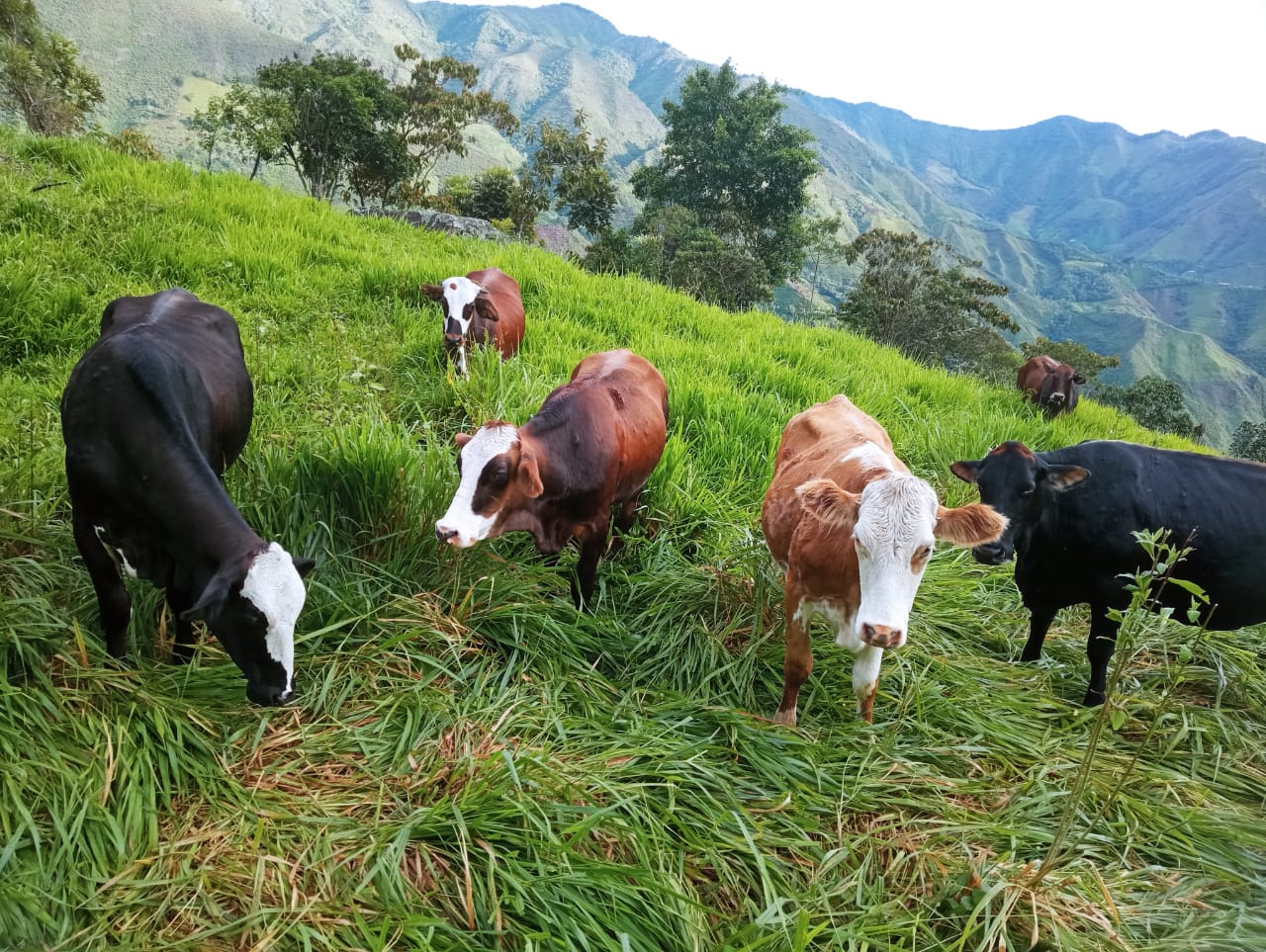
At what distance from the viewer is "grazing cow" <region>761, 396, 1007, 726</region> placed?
2.62 metres

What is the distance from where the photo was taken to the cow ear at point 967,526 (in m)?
2.75

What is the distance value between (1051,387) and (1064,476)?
7.48m

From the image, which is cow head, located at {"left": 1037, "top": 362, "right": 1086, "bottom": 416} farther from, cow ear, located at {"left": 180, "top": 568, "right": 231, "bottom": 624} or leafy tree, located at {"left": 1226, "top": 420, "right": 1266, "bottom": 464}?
leafy tree, located at {"left": 1226, "top": 420, "right": 1266, "bottom": 464}

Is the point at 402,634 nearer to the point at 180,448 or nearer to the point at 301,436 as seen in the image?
the point at 180,448

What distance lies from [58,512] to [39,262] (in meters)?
3.69

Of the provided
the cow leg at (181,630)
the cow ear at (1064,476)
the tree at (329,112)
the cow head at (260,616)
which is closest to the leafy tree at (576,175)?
the tree at (329,112)

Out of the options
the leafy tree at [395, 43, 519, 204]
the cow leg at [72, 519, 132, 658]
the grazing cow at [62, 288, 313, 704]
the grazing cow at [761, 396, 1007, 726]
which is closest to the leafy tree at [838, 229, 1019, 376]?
the leafy tree at [395, 43, 519, 204]

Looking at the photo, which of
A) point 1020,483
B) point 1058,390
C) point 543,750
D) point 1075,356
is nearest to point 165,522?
point 543,750

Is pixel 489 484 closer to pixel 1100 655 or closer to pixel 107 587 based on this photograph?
pixel 107 587

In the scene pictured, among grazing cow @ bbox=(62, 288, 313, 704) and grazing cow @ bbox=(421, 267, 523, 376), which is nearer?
grazing cow @ bbox=(62, 288, 313, 704)

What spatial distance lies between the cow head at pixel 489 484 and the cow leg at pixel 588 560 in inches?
23.7

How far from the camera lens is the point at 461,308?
6426 millimetres

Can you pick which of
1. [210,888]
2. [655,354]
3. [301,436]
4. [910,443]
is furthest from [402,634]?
[910,443]

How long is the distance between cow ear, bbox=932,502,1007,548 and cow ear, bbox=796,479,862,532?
1.07 feet
